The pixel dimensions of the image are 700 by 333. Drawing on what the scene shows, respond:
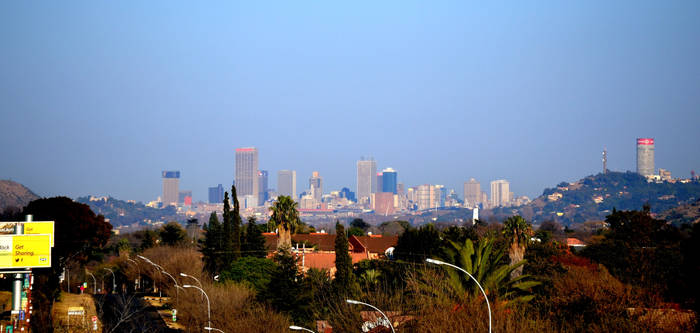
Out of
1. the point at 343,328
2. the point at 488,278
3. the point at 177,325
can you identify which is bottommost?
the point at 177,325

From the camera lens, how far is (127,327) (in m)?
64.9

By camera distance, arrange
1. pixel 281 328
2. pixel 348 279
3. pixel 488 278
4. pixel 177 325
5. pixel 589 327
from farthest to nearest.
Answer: pixel 177 325, pixel 348 279, pixel 281 328, pixel 488 278, pixel 589 327

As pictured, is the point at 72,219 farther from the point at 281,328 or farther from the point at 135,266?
the point at 281,328

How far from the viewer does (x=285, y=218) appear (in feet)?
314

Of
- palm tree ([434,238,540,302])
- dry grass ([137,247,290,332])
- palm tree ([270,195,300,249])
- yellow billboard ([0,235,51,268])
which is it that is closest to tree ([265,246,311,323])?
dry grass ([137,247,290,332])

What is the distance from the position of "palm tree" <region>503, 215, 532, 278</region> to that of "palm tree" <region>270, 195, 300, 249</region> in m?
29.4

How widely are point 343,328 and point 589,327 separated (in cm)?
1431

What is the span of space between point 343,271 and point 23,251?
24.0 meters

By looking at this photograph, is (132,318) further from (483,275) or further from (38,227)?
Answer: (483,275)

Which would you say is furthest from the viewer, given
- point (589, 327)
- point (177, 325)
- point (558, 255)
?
point (558, 255)

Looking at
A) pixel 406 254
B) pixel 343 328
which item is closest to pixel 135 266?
pixel 406 254

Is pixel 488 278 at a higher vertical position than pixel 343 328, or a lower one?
higher

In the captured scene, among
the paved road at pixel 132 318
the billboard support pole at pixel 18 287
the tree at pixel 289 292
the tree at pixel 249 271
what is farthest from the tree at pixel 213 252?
the tree at pixel 289 292

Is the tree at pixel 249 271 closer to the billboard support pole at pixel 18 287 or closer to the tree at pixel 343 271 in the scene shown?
the tree at pixel 343 271
